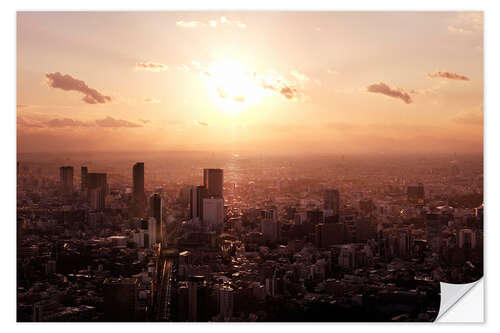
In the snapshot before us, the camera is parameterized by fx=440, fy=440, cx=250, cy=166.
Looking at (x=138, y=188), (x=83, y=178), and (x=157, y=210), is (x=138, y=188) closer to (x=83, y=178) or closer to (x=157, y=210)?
(x=157, y=210)

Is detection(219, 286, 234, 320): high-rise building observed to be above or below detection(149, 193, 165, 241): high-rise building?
below

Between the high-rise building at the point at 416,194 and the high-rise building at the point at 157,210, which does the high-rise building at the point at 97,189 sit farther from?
the high-rise building at the point at 416,194

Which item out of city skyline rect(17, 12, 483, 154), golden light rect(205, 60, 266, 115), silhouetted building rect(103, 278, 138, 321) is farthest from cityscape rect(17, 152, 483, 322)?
golden light rect(205, 60, 266, 115)

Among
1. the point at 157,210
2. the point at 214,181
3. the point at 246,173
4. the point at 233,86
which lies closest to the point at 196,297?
the point at 157,210

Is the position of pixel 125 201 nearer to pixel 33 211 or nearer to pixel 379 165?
pixel 33 211

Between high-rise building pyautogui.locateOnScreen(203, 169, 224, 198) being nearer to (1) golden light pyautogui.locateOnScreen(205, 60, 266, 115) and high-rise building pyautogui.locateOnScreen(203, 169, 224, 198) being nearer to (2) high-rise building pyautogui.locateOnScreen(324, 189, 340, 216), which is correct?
(1) golden light pyautogui.locateOnScreen(205, 60, 266, 115)

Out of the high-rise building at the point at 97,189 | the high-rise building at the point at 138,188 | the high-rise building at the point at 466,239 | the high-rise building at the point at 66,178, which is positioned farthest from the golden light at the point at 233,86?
the high-rise building at the point at 466,239
